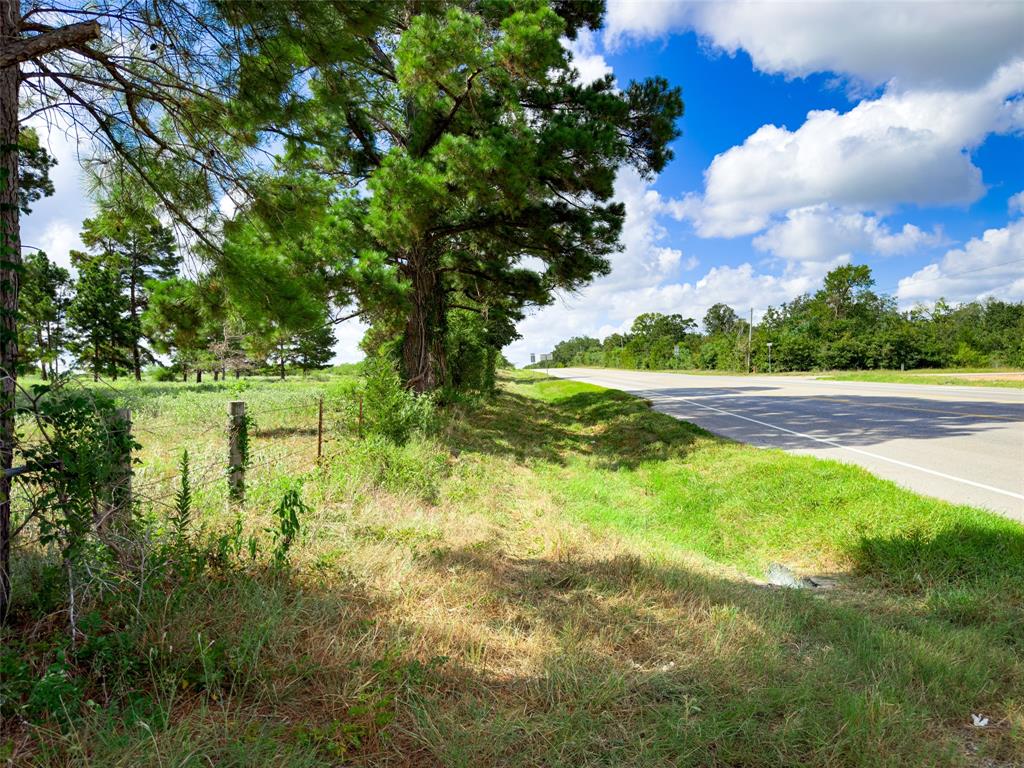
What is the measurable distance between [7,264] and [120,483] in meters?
1.29

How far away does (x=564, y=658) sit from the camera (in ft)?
9.09

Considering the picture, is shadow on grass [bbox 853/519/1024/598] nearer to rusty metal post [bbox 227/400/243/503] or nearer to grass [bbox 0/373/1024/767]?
grass [bbox 0/373/1024/767]

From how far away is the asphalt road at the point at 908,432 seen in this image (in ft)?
20.5

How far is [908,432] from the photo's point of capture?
32.0ft

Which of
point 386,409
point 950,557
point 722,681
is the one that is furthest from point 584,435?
point 722,681

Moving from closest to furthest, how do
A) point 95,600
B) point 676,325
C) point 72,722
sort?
point 72,722
point 95,600
point 676,325

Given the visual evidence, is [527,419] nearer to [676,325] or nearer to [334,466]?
[334,466]

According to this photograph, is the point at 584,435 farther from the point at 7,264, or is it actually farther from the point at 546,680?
the point at 7,264

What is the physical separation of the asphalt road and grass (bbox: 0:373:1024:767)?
1412 mm

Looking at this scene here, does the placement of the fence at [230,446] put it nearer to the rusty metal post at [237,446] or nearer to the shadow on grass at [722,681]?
the rusty metal post at [237,446]

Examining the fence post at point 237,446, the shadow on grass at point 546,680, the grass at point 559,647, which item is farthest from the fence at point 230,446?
the shadow on grass at point 546,680

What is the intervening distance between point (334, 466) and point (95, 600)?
154 inches

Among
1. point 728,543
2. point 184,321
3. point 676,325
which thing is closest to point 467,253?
point 184,321

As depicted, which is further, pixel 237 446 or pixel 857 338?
pixel 857 338
